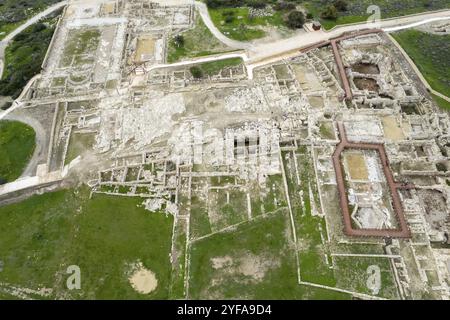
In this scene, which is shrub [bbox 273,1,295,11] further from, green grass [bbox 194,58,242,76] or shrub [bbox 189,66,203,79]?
shrub [bbox 189,66,203,79]

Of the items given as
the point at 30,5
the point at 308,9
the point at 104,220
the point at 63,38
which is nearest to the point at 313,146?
the point at 104,220

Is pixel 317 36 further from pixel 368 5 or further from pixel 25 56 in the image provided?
pixel 25 56

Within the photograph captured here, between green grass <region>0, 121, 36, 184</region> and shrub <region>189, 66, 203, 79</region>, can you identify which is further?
shrub <region>189, 66, 203, 79</region>

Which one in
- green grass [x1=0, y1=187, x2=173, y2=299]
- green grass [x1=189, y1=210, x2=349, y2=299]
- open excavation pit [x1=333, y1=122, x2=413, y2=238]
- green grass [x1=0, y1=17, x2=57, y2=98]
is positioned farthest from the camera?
green grass [x1=0, y1=17, x2=57, y2=98]

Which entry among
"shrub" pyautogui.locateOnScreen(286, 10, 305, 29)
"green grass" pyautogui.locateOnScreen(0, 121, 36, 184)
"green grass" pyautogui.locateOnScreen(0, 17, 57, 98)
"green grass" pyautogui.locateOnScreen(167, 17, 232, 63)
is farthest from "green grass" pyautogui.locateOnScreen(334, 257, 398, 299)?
"green grass" pyautogui.locateOnScreen(0, 17, 57, 98)

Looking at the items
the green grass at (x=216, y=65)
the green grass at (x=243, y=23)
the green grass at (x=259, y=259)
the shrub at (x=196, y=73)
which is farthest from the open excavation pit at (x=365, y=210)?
the green grass at (x=243, y=23)

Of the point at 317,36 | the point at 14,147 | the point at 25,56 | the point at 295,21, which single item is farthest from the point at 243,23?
the point at 14,147
